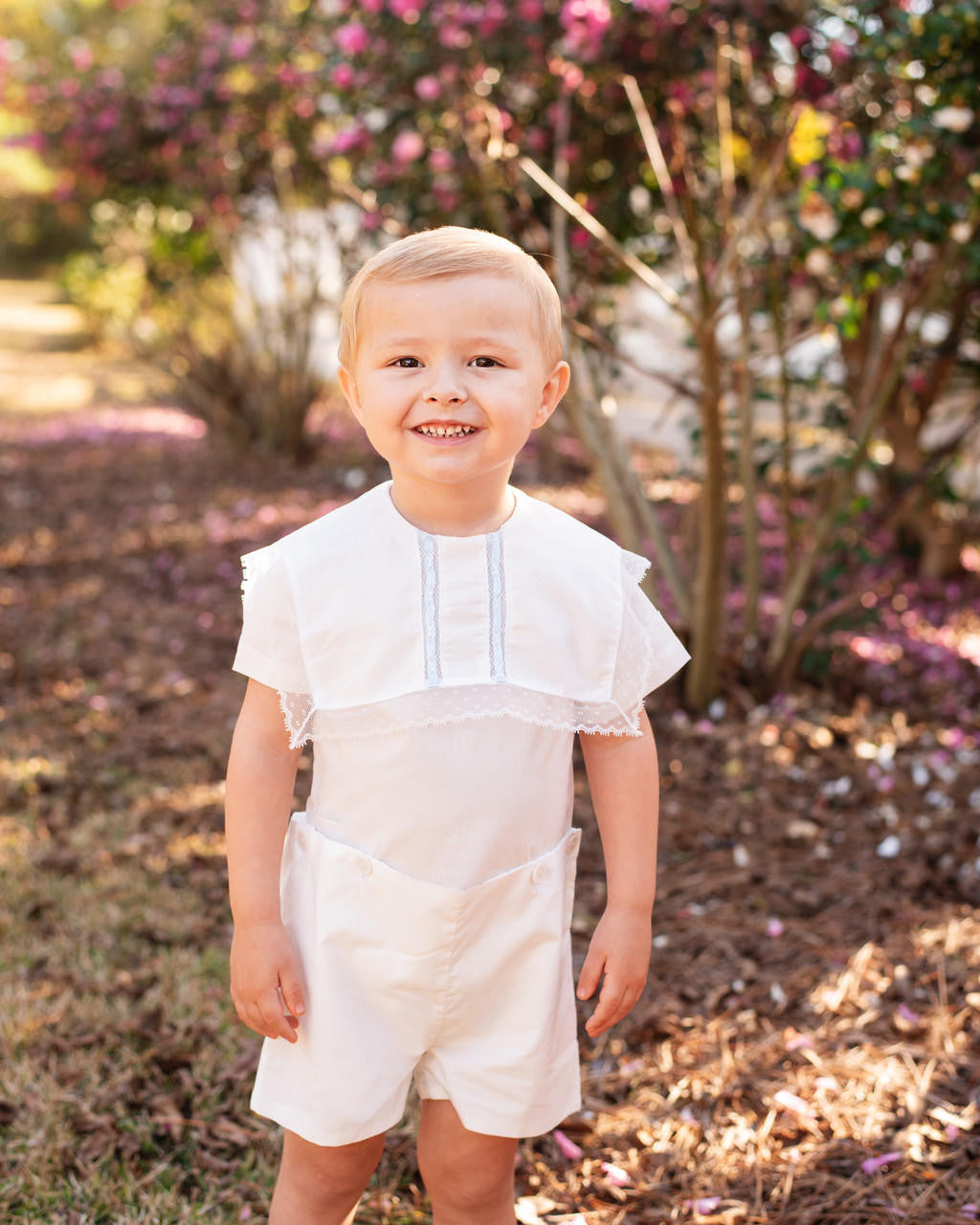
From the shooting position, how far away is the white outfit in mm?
1403

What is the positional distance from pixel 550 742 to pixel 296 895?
0.37 meters

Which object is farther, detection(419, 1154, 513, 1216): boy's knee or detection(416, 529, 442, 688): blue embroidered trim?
detection(419, 1154, 513, 1216): boy's knee

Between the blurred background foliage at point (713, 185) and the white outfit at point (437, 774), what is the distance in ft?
5.76

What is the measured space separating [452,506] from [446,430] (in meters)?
0.11

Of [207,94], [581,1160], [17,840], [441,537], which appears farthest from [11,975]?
[207,94]

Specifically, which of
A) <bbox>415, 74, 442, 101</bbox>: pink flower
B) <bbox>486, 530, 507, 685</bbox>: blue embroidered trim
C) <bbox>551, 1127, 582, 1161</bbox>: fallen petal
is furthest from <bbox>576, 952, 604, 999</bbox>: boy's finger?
<bbox>415, 74, 442, 101</bbox>: pink flower

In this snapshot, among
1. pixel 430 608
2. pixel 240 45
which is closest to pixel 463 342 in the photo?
pixel 430 608

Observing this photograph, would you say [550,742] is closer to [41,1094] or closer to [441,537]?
[441,537]

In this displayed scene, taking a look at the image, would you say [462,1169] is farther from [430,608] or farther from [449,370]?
[449,370]

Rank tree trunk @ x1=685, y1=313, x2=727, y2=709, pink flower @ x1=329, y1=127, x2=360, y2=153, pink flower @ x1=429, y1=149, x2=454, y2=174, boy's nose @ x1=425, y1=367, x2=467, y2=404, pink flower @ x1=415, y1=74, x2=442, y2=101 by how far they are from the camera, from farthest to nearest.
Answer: pink flower @ x1=329, y1=127, x2=360, y2=153
pink flower @ x1=429, y1=149, x2=454, y2=174
pink flower @ x1=415, y1=74, x2=442, y2=101
tree trunk @ x1=685, y1=313, x2=727, y2=709
boy's nose @ x1=425, y1=367, x2=467, y2=404

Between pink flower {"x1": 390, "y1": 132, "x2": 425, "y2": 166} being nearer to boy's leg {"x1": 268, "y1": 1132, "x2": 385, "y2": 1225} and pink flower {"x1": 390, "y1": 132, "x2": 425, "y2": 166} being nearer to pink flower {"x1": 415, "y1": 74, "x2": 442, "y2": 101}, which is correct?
pink flower {"x1": 415, "y1": 74, "x2": 442, "y2": 101}

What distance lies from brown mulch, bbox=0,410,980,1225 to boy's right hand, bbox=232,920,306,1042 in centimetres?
68

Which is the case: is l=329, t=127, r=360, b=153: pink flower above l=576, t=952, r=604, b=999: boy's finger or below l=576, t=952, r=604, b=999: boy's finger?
above

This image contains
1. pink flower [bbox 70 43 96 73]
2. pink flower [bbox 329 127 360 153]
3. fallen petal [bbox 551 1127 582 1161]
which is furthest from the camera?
pink flower [bbox 70 43 96 73]
